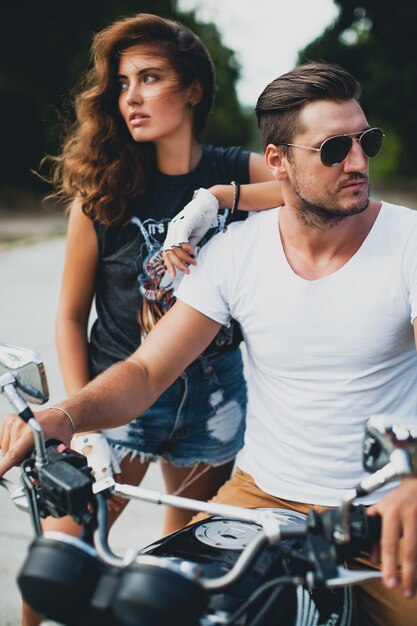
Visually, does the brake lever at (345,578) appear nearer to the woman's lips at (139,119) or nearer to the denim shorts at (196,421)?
the denim shorts at (196,421)

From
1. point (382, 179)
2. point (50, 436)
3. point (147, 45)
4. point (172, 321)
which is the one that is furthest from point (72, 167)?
point (382, 179)

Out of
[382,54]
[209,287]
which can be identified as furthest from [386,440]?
[382,54]

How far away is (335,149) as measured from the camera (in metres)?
1.99

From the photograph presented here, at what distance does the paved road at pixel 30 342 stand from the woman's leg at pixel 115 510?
0.74 m

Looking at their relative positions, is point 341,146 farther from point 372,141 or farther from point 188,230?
point 188,230

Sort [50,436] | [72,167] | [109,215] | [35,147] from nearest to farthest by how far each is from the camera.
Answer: [50,436] < [109,215] < [72,167] < [35,147]

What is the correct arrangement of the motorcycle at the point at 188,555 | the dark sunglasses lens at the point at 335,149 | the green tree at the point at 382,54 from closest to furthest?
1. the motorcycle at the point at 188,555
2. the dark sunglasses lens at the point at 335,149
3. the green tree at the point at 382,54

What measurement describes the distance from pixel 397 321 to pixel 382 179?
34842 millimetres

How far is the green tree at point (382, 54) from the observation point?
22703 mm

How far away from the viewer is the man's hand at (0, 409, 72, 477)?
156 cm

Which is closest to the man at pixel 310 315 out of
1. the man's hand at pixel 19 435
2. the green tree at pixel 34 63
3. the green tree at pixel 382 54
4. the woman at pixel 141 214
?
the man's hand at pixel 19 435

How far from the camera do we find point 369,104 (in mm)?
28719

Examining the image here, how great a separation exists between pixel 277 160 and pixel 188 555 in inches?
50.1

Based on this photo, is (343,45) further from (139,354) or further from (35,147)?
(139,354)
